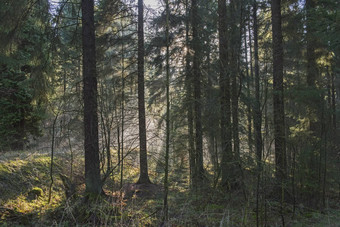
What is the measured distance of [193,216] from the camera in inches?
199

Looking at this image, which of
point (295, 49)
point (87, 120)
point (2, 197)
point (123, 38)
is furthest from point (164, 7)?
point (295, 49)

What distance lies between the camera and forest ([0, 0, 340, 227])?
502 cm

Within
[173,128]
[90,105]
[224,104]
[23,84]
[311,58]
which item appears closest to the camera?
[90,105]

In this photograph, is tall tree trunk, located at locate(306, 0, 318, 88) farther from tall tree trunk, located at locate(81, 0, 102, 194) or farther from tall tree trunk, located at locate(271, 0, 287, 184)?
tall tree trunk, located at locate(81, 0, 102, 194)

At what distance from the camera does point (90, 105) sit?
616cm

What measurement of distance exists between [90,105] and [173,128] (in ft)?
8.74

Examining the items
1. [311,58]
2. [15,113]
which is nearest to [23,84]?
[15,113]

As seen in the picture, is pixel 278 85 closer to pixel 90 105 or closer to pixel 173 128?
pixel 173 128

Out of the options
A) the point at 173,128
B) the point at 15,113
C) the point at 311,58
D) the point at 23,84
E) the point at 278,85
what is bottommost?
the point at 173,128

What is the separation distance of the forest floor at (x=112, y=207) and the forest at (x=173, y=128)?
0.05m

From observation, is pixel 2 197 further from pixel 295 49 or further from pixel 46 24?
pixel 295 49

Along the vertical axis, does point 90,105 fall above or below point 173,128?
above

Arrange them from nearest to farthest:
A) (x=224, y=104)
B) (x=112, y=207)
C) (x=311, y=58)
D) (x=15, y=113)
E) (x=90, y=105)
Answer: (x=112, y=207), (x=90, y=105), (x=224, y=104), (x=311, y=58), (x=15, y=113)

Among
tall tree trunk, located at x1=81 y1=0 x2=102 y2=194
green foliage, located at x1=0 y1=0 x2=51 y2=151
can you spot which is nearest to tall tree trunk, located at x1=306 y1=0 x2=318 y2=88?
tall tree trunk, located at x1=81 y1=0 x2=102 y2=194
